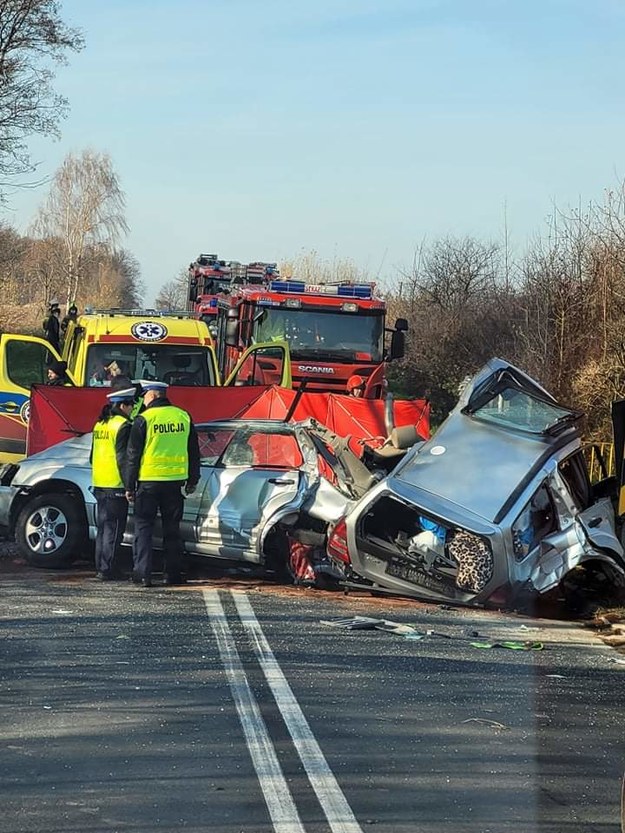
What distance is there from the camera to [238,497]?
1138 cm

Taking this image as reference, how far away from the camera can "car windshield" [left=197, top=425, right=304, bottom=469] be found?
37.7ft

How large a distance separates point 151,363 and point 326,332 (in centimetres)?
552

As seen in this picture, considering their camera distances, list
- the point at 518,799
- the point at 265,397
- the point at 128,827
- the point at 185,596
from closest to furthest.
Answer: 1. the point at 128,827
2. the point at 518,799
3. the point at 185,596
4. the point at 265,397

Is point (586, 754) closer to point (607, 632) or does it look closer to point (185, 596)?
point (607, 632)

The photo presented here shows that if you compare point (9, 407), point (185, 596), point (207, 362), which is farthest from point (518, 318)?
point (185, 596)

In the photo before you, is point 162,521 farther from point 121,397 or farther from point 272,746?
point 272,746

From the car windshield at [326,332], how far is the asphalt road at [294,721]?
417 inches

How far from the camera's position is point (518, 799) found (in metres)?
5.39

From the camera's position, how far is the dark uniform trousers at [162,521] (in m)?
11.1

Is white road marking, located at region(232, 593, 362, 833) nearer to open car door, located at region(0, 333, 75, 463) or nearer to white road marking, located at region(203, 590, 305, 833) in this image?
white road marking, located at region(203, 590, 305, 833)

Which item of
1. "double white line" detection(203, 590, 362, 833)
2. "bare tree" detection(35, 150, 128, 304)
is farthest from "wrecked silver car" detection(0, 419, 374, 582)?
"bare tree" detection(35, 150, 128, 304)

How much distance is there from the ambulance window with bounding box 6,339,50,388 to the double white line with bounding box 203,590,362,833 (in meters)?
6.62

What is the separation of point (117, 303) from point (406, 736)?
7348cm

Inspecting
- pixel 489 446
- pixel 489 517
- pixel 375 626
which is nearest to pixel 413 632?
pixel 375 626
